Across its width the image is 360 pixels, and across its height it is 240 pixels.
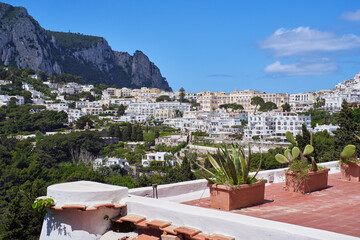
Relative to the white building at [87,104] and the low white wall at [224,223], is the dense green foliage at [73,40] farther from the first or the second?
the low white wall at [224,223]

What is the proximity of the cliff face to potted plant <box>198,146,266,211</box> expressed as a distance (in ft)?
451

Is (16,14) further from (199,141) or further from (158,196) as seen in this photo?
(158,196)

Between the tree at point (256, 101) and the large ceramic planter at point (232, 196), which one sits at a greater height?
the tree at point (256, 101)

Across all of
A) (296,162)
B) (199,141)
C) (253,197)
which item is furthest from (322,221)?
(199,141)

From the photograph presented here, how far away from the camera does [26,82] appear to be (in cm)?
10262

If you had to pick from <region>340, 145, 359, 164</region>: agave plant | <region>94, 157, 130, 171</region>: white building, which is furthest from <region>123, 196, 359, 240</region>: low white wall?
<region>94, 157, 130, 171</region>: white building

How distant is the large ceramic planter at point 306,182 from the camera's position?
4.68m

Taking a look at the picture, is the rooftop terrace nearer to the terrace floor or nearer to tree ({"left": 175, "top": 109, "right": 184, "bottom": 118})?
the terrace floor

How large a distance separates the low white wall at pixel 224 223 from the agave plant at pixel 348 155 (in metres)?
3.31

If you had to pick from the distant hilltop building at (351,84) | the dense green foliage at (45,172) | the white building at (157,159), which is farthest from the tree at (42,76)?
the distant hilltop building at (351,84)

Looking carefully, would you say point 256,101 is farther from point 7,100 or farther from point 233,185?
point 233,185

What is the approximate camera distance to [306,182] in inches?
186

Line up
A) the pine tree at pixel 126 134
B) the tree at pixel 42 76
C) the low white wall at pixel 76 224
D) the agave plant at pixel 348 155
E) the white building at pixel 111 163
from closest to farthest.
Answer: the low white wall at pixel 76 224, the agave plant at pixel 348 155, the white building at pixel 111 163, the pine tree at pixel 126 134, the tree at pixel 42 76

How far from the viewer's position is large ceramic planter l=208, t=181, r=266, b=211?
Result: 145 inches
